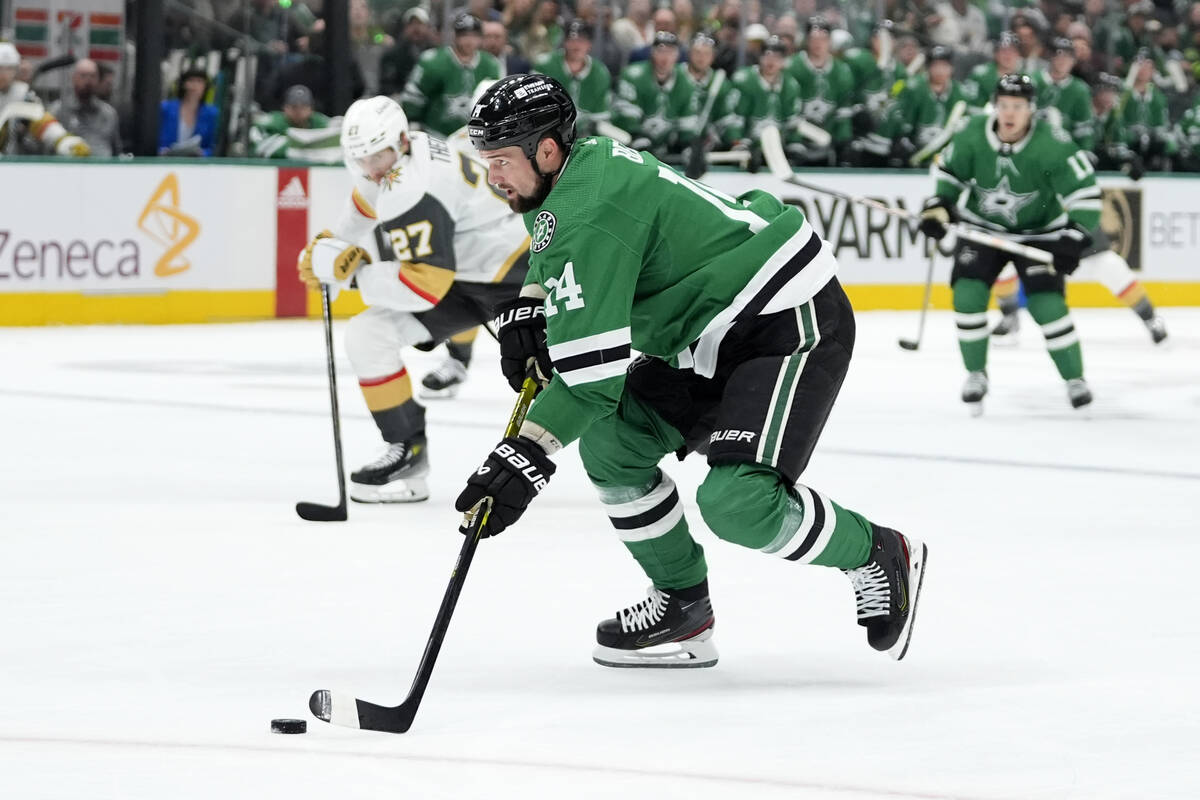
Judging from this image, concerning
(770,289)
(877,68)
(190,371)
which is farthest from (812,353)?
(877,68)

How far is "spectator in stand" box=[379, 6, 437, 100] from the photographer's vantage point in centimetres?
1177

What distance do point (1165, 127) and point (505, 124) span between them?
1220cm

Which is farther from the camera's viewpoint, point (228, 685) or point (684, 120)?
point (684, 120)

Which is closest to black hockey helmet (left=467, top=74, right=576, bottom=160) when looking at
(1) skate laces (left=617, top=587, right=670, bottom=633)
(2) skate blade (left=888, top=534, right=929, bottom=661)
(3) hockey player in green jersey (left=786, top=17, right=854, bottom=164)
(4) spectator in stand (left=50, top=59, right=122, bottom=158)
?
(1) skate laces (left=617, top=587, right=670, bottom=633)

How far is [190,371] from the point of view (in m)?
8.67

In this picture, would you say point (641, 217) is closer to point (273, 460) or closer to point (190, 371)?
point (273, 460)

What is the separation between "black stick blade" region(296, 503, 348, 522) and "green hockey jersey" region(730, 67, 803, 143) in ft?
26.1

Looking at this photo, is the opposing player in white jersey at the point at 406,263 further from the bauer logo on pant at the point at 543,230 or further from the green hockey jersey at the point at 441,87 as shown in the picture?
the green hockey jersey at the point at 441,87

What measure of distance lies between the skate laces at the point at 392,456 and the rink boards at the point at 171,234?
456cm

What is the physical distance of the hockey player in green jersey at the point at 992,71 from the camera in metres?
13.6

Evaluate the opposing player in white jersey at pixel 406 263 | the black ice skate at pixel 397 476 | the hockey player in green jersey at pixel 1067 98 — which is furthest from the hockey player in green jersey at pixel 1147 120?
the black ice skate at pixel 397 476

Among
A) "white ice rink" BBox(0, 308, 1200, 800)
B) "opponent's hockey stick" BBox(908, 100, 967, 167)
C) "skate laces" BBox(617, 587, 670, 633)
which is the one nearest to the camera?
"white ice rink" BBox(0, 308, 1200, 800)

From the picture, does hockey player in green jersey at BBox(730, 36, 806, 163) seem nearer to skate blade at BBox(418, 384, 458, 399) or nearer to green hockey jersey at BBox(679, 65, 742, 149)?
green hockey jersey at BBox(679, 65, 742, 149)

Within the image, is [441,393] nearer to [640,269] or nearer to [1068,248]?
[1068,248]
